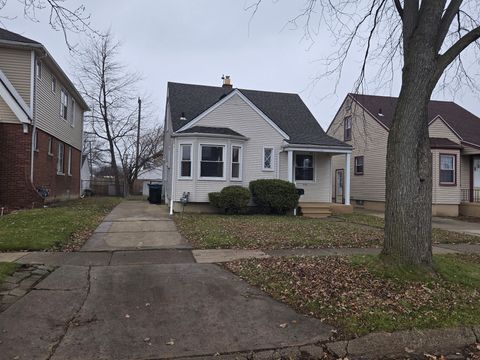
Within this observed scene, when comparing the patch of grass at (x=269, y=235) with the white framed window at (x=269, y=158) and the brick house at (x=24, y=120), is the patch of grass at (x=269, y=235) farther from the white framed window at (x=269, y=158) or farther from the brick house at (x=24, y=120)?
the brick house at (x=24, y=120)

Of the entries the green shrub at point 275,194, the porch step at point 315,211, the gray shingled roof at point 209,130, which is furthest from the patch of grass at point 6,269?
the porch step at point 315,211

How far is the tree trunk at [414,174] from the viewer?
21.4ft

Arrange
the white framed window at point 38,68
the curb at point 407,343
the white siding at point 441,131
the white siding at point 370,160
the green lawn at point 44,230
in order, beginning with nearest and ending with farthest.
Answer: the curb at point 407,343 < the green lawn at point 44,230 < the white framed window at point 38,68 < the white siding at point 441,131 < the white siding at point 370,160

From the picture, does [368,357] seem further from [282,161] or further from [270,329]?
[282,161]

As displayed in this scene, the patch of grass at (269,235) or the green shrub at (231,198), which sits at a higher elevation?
A: the green shrub at (231,198)

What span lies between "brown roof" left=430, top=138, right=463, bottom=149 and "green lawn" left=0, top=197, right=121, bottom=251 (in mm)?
17421

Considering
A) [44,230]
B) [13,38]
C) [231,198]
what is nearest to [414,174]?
[44,230]

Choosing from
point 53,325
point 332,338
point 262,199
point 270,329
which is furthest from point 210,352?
point 262,199

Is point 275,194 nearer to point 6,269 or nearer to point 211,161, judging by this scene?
point 211,161

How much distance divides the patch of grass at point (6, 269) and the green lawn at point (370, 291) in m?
3.58

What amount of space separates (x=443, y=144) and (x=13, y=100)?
20.5 meters

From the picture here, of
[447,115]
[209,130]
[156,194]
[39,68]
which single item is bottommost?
[156,194]

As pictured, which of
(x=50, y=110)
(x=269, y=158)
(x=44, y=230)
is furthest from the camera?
(x=269, y=158)

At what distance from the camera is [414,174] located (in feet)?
21.4
